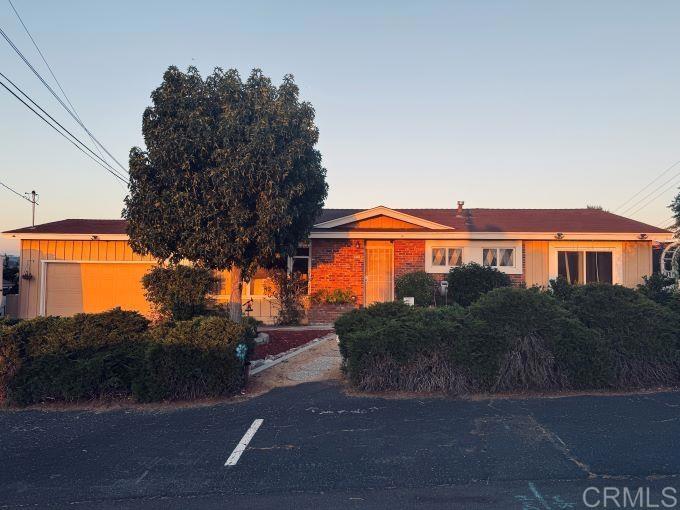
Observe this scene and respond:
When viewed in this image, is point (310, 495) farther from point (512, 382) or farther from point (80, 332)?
point (80, 332)

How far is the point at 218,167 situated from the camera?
32.6ft

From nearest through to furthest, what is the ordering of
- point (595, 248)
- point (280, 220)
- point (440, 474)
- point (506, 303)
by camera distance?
point (440, 474)
point (506, 303)
point (280, 220)
point (595, 248)

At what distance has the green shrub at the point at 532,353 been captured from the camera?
7402mm

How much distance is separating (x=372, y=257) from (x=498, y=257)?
3.86 m

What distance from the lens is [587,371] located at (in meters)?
7.41

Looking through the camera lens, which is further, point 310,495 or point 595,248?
point 595,248

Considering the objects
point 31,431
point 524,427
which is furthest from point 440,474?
point 31,431

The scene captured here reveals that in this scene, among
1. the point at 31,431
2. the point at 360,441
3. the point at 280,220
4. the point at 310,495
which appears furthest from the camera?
the point at 280,220

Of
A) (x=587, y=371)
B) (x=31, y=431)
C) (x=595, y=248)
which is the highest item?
(x=595, y=248)

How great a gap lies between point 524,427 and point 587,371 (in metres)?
2.03

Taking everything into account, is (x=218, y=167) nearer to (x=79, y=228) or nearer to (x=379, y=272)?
(x=379, y=272)

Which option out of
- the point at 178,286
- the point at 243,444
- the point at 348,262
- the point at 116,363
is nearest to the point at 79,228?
the point at 178,286

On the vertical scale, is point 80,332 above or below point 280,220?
below

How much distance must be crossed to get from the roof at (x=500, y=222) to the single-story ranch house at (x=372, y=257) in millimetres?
61
